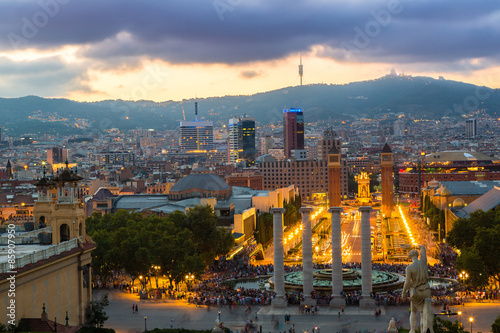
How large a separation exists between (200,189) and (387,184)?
52.0m

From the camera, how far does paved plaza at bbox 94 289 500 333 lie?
1890 inches

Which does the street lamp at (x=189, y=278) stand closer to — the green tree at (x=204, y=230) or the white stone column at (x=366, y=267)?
the green tree at (x=204, y=230)

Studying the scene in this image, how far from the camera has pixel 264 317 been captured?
52562mm

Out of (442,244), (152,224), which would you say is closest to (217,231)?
(152,224)

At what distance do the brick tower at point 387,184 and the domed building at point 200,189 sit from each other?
4618 cm

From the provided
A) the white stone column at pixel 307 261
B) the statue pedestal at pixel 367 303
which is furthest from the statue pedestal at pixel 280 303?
the statue pedestal at pixel 367 303

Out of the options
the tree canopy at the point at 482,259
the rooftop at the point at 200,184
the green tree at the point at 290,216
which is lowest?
the green tree at the point at 290,216

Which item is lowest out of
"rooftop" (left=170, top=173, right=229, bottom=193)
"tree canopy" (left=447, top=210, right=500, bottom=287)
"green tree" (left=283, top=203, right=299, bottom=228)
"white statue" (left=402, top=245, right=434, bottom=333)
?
"green tree" (left=283, top=203, right=299, bottom=228)

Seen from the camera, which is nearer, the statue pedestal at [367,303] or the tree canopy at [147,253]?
the statue pedestal at [367,303]

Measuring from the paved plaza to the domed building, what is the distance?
64.5 meters

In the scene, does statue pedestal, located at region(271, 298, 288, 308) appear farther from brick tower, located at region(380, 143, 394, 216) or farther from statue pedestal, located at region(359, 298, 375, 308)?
brick tower, located at region(380, 143, 394, 216)

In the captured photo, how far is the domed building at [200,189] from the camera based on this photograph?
403ft

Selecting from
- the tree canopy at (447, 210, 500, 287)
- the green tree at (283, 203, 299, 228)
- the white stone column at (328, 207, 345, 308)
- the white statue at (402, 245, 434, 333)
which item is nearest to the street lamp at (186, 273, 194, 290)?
the white stone column at (328, 207, 345, 308)

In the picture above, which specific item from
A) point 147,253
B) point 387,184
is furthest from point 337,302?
point 387,184
